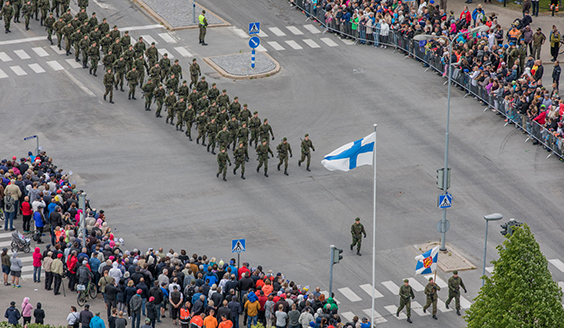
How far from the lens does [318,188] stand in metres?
45.8

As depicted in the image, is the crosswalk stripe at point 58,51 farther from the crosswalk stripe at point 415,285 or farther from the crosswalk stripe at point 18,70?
the crosswalk stripe at point 415,285

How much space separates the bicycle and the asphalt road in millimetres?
4593

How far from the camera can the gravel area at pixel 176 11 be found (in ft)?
205

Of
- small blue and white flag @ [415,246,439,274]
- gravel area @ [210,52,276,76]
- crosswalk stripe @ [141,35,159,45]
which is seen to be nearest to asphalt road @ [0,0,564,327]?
crosswalk stripe @ [141,35,159,45]

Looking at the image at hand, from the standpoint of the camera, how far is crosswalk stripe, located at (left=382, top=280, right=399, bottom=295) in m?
38.6

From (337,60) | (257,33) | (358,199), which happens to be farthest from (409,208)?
(257,33)

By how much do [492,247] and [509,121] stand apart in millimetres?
11100

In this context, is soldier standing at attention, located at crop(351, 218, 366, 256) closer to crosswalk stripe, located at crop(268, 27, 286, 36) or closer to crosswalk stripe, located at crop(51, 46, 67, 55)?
crosswalk stripe, located at crop(268, 27, 286, 36)

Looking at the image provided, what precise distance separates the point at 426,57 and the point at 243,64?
30.5 ft

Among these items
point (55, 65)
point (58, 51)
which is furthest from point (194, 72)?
point (58, 51)

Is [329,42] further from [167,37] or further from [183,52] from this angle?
[167,37]

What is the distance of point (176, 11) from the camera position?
2510 inches

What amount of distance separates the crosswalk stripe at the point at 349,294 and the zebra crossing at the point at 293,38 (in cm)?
2373

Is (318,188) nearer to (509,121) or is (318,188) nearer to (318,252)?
(318,252)
